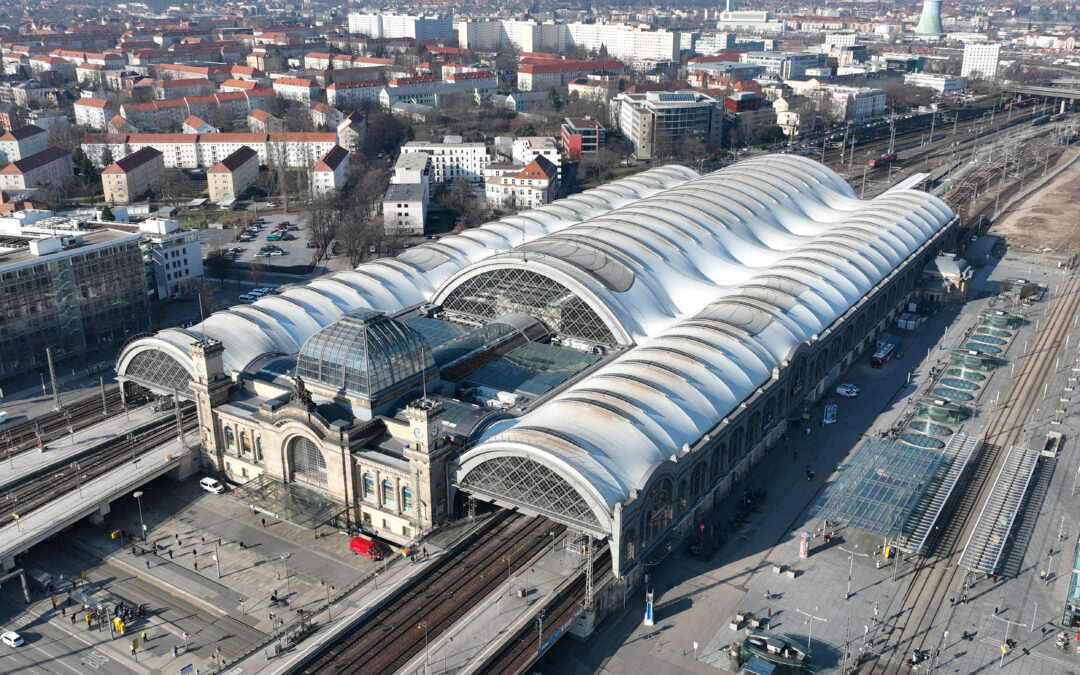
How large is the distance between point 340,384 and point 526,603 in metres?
24.8

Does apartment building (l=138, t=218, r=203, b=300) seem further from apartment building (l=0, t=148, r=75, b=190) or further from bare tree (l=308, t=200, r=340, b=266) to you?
apartment building (l=0, t=148, r=75, b=190)

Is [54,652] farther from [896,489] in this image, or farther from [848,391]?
[848,391]

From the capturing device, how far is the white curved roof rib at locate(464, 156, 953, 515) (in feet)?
211

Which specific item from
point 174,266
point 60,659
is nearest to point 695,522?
point 60,659

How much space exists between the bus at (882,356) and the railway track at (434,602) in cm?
5155

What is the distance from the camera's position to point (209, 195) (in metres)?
185

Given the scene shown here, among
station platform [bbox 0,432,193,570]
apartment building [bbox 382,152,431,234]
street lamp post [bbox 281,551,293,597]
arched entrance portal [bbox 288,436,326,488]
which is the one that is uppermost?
apartment building [bbox 382,152,431,234]

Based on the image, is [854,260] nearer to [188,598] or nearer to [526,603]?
[526,603]

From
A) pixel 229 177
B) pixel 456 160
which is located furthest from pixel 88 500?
pixel 456 160

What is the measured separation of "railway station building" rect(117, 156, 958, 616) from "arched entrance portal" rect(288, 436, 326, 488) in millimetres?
169

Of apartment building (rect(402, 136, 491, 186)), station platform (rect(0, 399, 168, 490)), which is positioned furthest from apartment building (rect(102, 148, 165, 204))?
station platform (rect(0, 399, 168, 490))

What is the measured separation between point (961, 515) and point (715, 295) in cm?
3599

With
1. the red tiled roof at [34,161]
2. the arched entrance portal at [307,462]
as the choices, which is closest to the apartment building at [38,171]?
the red tiled roof at [34,161]

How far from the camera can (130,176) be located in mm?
178000
